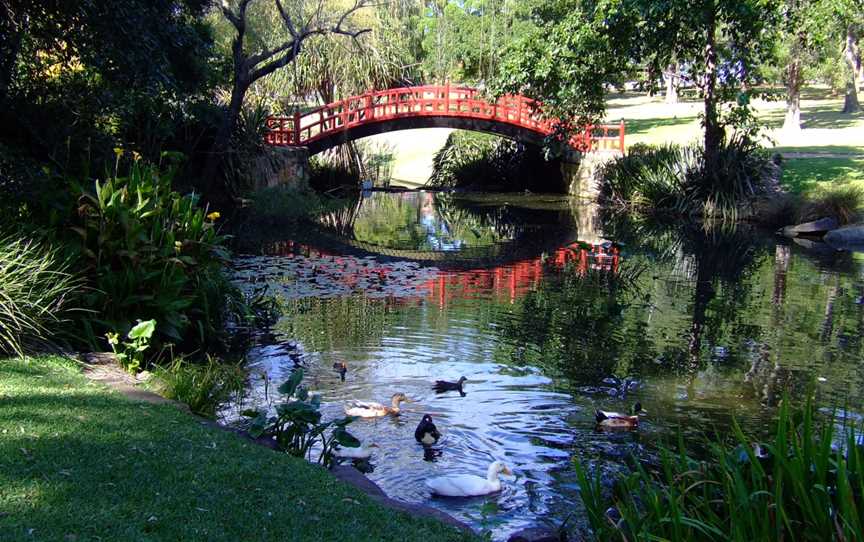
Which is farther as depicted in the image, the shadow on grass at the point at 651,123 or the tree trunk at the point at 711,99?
the shadow on grass at the point at 651,123

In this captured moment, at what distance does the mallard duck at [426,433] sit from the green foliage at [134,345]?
8.26 ft

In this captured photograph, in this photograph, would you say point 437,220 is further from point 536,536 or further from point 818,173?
point 536,536

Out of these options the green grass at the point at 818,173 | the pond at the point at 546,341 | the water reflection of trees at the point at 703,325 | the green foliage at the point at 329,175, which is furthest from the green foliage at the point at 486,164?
the water reflection of trees at the point at 703,325

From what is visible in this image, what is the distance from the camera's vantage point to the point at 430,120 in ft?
102

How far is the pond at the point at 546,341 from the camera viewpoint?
25.6 ft

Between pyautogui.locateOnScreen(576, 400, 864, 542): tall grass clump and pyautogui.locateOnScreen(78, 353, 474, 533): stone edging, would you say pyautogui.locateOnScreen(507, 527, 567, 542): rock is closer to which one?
pyautogui.locateOnScreen(78, 353, 474, 533): stone edging

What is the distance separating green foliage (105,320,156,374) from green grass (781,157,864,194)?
19.4 meters

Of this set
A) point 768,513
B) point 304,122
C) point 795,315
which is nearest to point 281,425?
point 768,513

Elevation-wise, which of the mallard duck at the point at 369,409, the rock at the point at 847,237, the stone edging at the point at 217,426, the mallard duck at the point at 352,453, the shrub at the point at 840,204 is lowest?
the mallard duck at the point at 352,453

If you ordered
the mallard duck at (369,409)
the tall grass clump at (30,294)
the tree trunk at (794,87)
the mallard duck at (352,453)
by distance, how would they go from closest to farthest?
1. the mallard duck at (352,453)
2. the tall grass clump at (30,294)
3. the mallard duck at (369,409)
4. the tree trunk at (794,87)

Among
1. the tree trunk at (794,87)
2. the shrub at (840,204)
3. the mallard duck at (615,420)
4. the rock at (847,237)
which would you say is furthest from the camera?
the tree trunk at (794,87)

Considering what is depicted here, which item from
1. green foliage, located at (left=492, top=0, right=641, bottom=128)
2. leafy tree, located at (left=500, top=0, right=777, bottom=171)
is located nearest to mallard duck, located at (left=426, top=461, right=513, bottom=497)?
leafy tree, located at (left=500, top=0, right=777, bottom=171)

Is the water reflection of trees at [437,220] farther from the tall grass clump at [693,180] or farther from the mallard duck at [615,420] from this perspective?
the mallard duck at [615,420]

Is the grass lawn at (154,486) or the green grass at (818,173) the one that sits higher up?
the green grass at (818,173)
